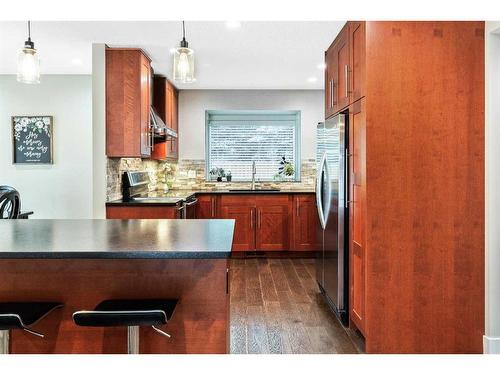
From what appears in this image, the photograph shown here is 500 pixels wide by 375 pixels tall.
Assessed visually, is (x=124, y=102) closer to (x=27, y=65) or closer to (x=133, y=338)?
(x=27, y=65)

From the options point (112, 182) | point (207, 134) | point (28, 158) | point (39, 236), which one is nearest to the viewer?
point (39, 236)

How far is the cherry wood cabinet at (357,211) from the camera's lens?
2.68m

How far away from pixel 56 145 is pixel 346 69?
382 centimetres

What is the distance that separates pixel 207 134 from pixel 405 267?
13.9 feet

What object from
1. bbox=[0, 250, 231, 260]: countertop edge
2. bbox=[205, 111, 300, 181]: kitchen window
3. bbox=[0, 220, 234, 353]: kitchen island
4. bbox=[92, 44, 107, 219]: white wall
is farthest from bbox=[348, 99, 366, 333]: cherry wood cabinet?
bbox=[205, 111, 300, 181]: kitchen window

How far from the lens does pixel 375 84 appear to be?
2570 millimetres

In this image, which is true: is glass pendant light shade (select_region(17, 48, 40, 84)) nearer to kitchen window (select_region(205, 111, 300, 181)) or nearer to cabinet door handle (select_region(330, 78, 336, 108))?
cabinet door handle (select_region(330, 78, 336, 108))

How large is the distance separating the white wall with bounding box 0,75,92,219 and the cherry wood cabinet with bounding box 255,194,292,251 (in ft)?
6.99

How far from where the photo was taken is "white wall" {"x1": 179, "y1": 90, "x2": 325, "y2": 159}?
616cm

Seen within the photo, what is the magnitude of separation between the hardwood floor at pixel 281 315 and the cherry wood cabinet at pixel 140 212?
97 centimetres

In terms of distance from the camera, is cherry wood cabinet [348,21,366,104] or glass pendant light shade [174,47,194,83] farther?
cherry wood cabinet [348,21,366,104]

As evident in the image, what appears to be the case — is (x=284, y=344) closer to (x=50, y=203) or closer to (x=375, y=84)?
(x=375, y=84)

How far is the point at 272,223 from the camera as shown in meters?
5.58
